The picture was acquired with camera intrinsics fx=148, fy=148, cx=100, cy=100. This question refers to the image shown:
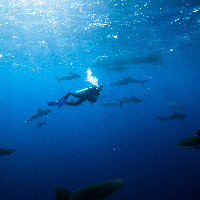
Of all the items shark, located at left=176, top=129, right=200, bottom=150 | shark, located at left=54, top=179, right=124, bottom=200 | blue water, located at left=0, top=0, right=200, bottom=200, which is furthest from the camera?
blue water, located at left=0, top=0, right=200, bottom=200

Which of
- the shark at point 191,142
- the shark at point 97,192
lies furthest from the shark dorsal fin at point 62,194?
the shark at point 191,142

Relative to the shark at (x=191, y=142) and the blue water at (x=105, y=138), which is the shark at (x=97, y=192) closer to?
the shark at (x=191, y=142)

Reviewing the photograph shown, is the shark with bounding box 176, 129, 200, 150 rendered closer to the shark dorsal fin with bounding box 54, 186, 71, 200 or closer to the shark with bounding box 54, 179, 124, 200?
the shark with bounding box 54, 179, 124, 200

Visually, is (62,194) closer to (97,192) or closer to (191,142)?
(97,192)

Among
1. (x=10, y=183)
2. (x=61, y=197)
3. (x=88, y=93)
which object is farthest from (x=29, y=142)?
(x=61, y=197)

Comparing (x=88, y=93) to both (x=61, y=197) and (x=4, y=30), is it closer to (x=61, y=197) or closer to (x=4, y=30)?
(x=61, y=197)

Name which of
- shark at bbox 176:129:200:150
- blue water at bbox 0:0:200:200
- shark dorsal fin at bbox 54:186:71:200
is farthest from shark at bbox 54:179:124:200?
blue water at bbox 0:0:200:200

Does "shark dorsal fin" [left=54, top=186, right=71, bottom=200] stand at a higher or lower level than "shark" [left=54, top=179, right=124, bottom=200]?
lower

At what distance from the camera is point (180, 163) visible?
12047 mm

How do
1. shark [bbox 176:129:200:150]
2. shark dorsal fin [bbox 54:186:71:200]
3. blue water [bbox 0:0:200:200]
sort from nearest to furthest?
shark dorsal fin [bbox 54:186:71:200] < shark [bbox 176:129:200:150] < blue water [bbox 0:0:200:200]

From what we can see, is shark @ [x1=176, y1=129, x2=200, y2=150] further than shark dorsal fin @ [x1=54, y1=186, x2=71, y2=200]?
Yes

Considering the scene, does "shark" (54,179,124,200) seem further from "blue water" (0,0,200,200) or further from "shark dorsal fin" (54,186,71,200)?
"blue water" (0,0,200,200)

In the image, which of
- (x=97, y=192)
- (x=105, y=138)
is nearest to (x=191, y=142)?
(x=97, y=192)

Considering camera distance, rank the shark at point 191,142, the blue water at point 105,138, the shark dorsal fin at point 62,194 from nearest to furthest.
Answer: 1. the shark dorsal fin at point 62,194
2. the shark at point 191,142
3. the blue water at point 105,138
